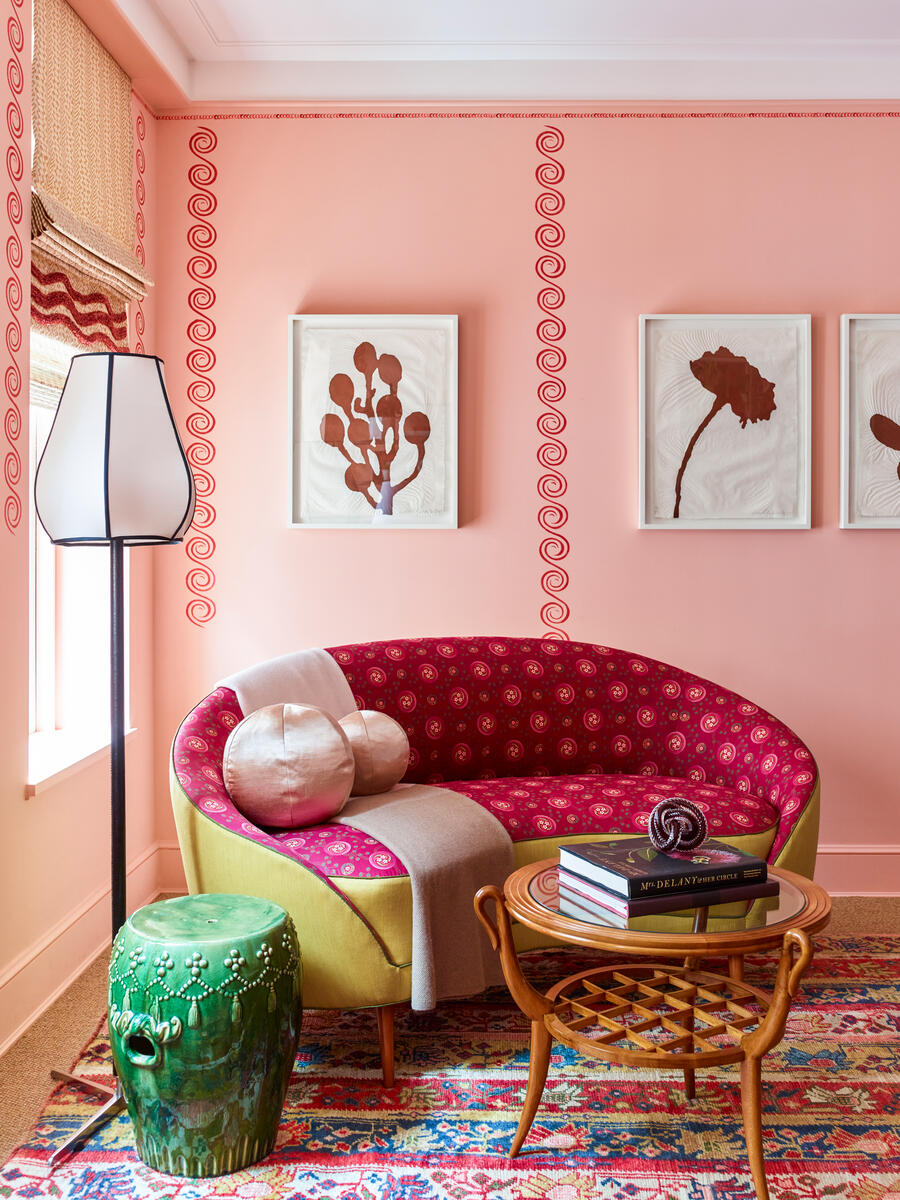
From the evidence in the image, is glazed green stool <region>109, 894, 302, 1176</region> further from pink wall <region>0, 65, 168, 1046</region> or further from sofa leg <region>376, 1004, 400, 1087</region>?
pink wall <region>0, 65, 168, 1046</region>

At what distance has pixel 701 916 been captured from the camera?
198 centimetres

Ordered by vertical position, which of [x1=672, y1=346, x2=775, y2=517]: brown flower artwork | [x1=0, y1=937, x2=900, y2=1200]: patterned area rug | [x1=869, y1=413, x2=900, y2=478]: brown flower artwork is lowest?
[x1=0, y1=937, x2=900, y2=1200]: patterned area rug

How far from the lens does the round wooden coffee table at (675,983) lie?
6.02 feet

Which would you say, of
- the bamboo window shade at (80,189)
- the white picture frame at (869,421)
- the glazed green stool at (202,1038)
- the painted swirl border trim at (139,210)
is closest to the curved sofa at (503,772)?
the glazed green stool at (202,1038)

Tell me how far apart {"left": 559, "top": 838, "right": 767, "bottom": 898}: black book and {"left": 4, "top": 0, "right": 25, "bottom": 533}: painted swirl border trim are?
66.2 inches

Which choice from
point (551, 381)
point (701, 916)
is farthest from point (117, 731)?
point (551, 381)

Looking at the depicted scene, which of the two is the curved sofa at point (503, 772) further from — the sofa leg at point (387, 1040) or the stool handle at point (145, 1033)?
the stool handle at point (145, 1033)

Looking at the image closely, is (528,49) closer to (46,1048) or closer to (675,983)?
(675,983)

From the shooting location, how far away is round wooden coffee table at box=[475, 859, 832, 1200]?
6.02ft

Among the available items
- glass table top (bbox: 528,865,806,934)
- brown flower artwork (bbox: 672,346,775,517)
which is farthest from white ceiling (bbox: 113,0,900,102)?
glass table top (bbox: 528,865,806,934)

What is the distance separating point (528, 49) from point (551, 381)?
1159 millimetres

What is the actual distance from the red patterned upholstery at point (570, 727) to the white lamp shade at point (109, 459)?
32.0 inches

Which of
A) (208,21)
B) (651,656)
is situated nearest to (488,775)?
(651,656)

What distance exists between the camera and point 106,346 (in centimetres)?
329
